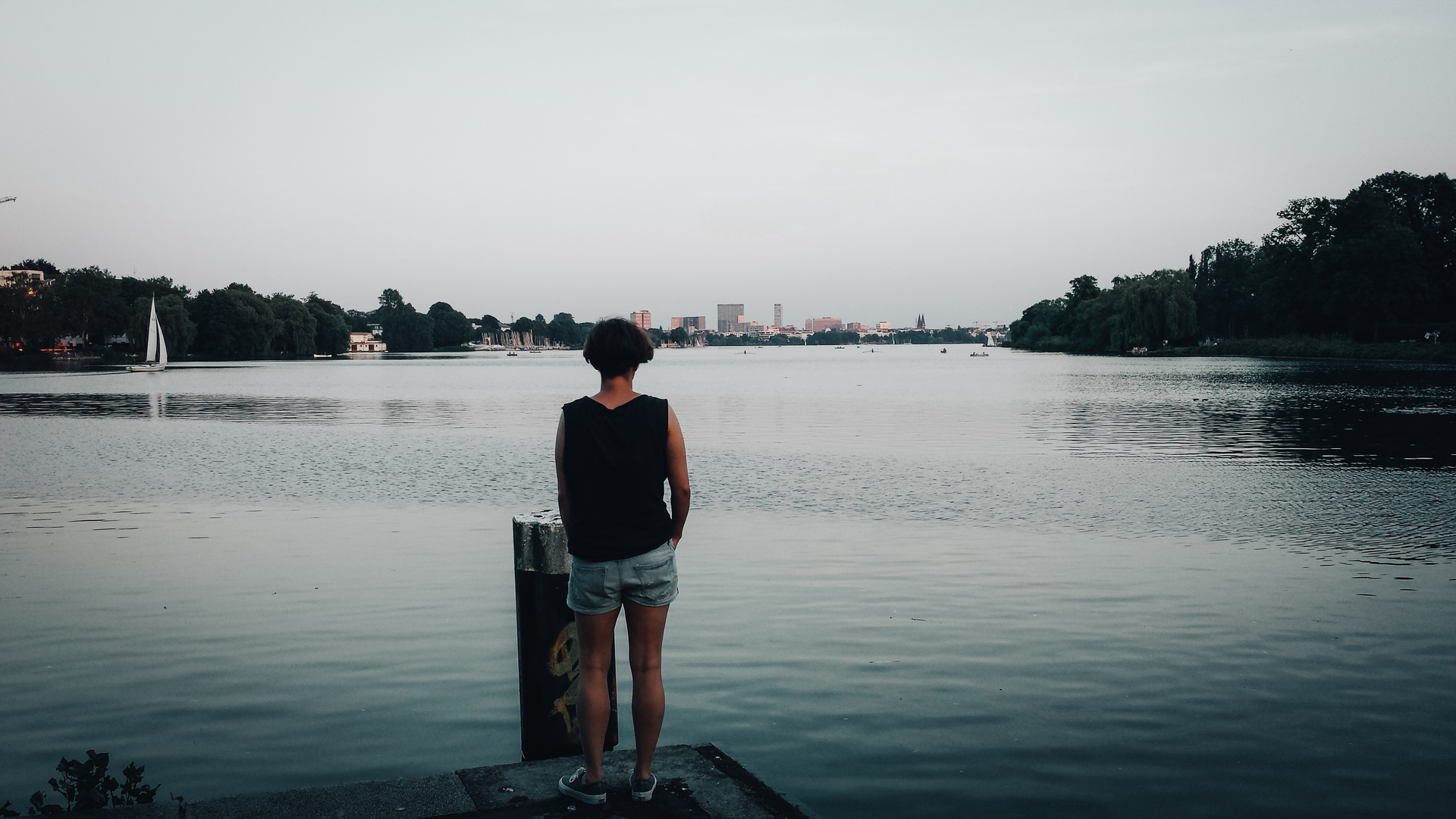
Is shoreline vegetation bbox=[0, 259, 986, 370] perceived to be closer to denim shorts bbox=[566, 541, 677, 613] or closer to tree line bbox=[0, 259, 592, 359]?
tree line bbox=[0, 259, 592, 359]

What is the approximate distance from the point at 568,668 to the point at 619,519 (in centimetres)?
121

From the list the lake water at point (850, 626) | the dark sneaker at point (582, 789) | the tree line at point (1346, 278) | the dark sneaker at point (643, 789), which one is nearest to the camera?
the dark sneaker at point (582, 789)

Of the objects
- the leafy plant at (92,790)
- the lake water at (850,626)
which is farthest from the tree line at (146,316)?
the leafy plant at (92,790)

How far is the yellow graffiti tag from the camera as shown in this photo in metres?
5.54

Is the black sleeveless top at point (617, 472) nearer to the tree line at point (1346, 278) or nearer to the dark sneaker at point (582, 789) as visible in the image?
the dark sneaker at point (582, 789)

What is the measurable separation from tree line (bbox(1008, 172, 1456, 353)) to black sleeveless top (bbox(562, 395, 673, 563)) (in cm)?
11309

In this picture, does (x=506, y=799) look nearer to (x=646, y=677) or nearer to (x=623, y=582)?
(x=646, y=677)

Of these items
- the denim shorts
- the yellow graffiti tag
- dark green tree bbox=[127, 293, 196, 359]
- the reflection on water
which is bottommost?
the reflection on water

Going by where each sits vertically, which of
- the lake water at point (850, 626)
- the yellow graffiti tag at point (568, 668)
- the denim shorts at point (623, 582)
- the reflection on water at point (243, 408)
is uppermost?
the denim shorts at point (623, 582)

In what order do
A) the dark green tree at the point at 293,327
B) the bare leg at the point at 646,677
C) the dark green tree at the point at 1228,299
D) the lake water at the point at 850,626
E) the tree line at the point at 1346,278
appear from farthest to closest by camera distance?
the dark green tree at the point at 293,327 → the dark green tree at the point at 1228,299 → the tree line at the point at 1346,278 → the lake water at the point at 850,626 → the bare leg at the point at 646,677

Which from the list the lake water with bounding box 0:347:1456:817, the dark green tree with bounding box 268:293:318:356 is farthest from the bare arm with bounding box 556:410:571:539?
the dark green tree with bounding box 268:293:318:356

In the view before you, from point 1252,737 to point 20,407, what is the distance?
49.1 meters

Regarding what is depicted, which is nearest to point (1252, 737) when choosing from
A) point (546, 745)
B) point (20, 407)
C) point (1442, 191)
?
point (546, 745)

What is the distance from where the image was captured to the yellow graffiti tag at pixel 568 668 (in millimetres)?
5535
